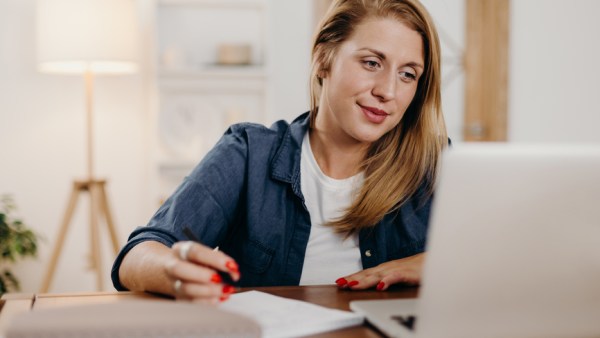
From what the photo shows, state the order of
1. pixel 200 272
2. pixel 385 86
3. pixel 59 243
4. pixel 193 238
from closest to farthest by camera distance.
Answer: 1. pixel 200 272
2. pixel 193 238
3. pixel 385 86
4. pixel 59 243

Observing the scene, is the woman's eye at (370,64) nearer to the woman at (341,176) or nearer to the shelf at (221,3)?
the woman at (341,176)

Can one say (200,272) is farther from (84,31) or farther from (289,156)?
(84,31)

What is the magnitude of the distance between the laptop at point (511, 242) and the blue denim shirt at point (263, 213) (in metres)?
0.66

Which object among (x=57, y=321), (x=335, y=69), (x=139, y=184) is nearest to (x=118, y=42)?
(x=139, y=184)

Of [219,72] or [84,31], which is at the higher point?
[84,31]

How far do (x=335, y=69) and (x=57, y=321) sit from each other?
3.11ft

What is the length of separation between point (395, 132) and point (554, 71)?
1.73m

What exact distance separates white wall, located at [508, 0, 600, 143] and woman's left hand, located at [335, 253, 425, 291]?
Result: 1751 mm

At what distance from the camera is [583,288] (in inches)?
31.6

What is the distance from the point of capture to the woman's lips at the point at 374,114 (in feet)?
4.72

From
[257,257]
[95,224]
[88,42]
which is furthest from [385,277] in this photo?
[88,42]

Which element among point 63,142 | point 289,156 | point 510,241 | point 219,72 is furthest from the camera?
point 63,142

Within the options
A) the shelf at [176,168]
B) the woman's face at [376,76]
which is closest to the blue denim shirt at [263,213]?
the woman's face at [376,76]

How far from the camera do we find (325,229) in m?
1.47
